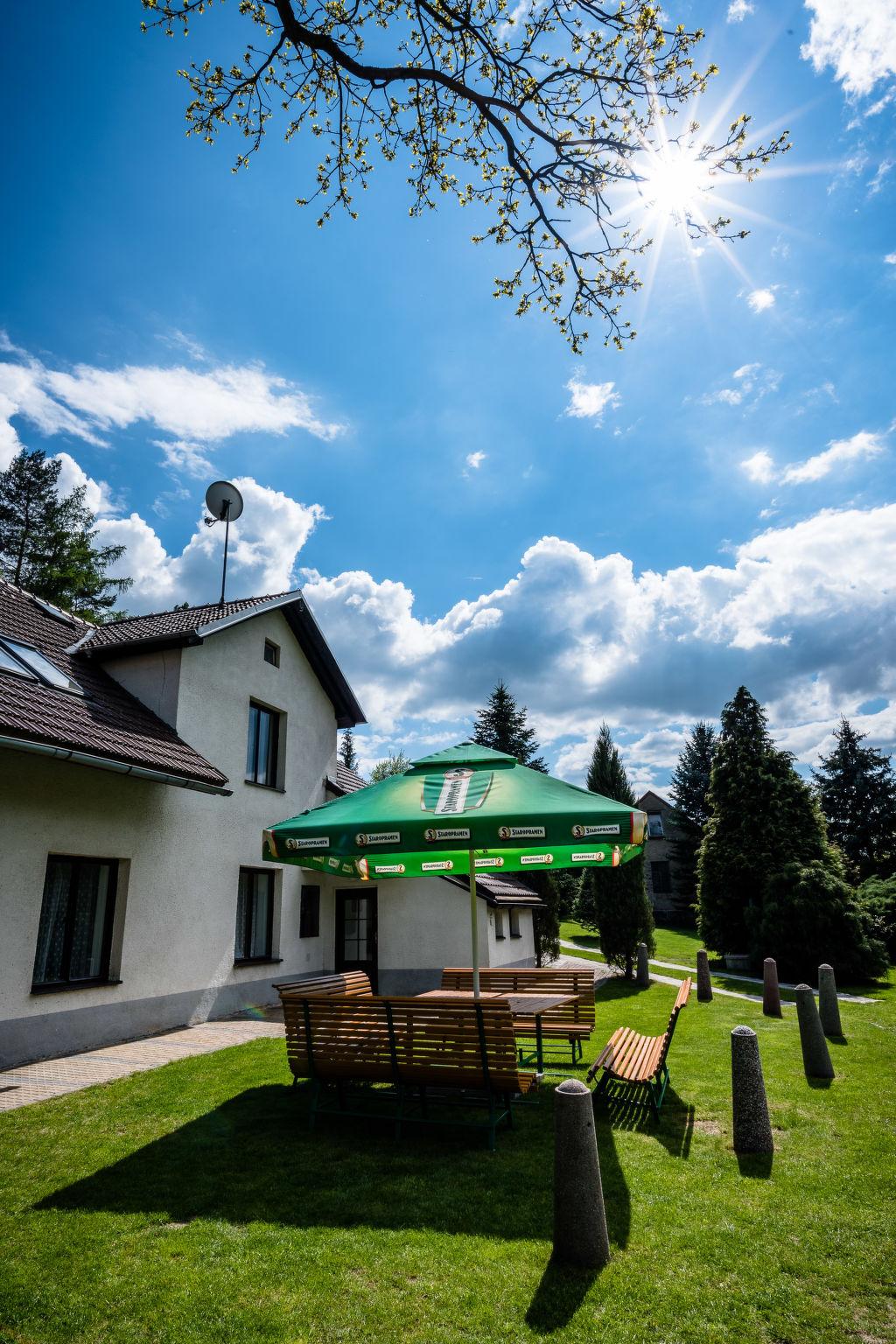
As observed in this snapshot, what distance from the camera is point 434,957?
15898 mm

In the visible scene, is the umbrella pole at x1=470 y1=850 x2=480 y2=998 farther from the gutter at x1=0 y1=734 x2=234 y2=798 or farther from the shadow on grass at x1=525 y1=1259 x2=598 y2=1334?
the gutter at x1=0 y1=734 x2=234 y2=798

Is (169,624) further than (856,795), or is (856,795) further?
(856,795)

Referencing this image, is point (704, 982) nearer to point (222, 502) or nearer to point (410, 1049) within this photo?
point (410, 1049)

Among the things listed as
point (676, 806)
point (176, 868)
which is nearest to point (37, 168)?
point (176, 868)

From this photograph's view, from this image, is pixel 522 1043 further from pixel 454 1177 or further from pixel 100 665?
pixel 100 665

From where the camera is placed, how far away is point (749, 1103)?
5277mm

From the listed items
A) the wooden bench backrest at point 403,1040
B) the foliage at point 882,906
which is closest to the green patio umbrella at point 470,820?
the wooden bench backrest at point 403,1040

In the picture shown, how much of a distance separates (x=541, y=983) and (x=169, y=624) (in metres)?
9.25

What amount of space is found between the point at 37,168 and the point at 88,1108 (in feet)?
31.6

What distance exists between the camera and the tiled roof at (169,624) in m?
11.9

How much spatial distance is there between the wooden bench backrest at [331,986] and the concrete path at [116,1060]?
81.7 inches

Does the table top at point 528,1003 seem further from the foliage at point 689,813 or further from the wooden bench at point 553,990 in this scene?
the foliage at point 689,813

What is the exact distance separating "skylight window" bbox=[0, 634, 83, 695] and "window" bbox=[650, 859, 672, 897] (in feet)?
138

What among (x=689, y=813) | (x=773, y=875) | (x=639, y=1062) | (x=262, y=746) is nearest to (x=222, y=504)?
(x=262, y=746)
